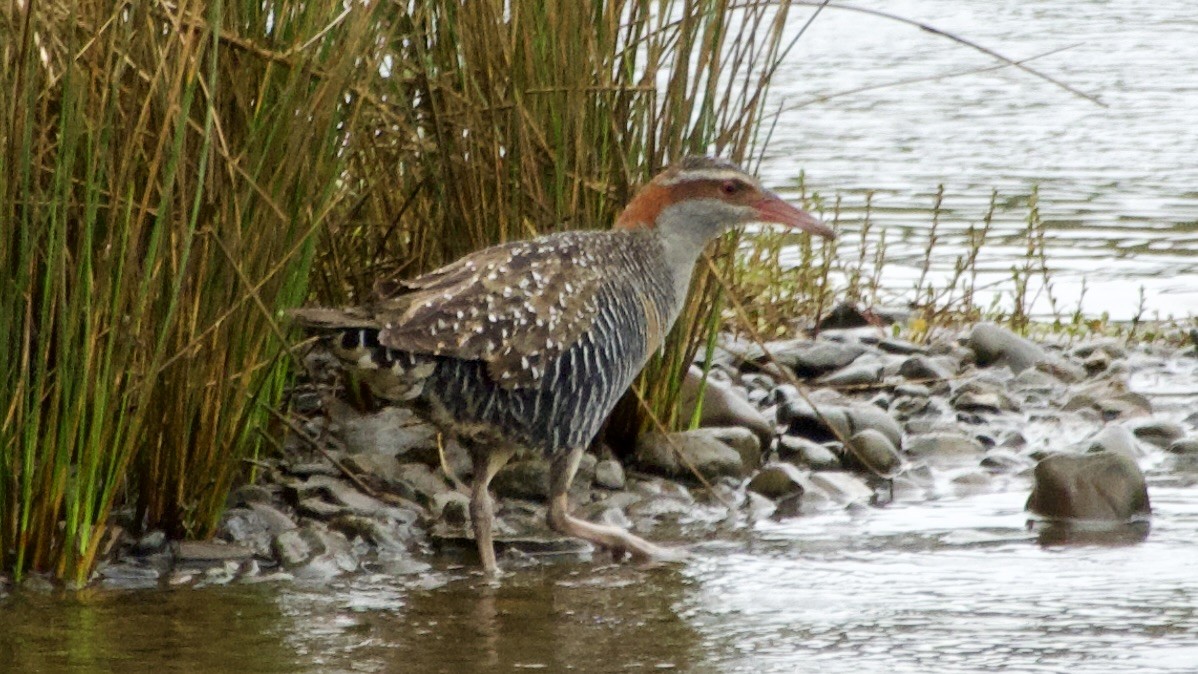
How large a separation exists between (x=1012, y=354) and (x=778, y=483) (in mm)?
2210

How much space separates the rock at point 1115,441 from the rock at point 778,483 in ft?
3.31

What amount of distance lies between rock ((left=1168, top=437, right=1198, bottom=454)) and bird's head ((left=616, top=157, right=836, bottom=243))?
1.71 m

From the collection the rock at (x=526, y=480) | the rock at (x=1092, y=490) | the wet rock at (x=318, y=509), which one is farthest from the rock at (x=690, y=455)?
the wet rock at (x=318, y=509)

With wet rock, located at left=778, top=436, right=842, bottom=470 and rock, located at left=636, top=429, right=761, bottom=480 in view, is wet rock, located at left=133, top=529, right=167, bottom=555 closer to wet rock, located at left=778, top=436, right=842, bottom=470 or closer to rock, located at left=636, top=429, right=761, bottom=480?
rock, located at left=636, top=429, right=761, bottom=480

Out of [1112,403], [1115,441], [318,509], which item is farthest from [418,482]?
[1112,403]

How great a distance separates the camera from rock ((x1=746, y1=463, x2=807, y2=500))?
632 centimetres

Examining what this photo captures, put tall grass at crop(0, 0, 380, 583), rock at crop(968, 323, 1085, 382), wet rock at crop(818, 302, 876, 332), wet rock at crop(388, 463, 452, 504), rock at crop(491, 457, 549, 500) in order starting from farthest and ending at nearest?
1. wet rock at crop(818, 302, 876, 332)
2. rock at crop(968, 323, 1085, 382)
3. rock at crop(491, 457, 549, 500)
4. wet rock at crop(388, 463, 452, 504)
5. tall grass at crop(0, 0, 380, 583)

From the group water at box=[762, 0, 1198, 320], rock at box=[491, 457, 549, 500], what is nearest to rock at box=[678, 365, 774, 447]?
rock at box=[491, 457, 549, 500]

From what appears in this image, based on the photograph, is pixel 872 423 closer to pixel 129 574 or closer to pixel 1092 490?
pixel 1092 490

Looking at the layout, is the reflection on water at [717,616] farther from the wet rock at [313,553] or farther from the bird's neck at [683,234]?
the bird's neck at [683,234]

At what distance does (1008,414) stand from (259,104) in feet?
11.5

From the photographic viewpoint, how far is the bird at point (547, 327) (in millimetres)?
5258

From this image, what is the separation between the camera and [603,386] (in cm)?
552

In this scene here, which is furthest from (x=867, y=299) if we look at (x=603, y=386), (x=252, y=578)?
(x=252, y=578)
